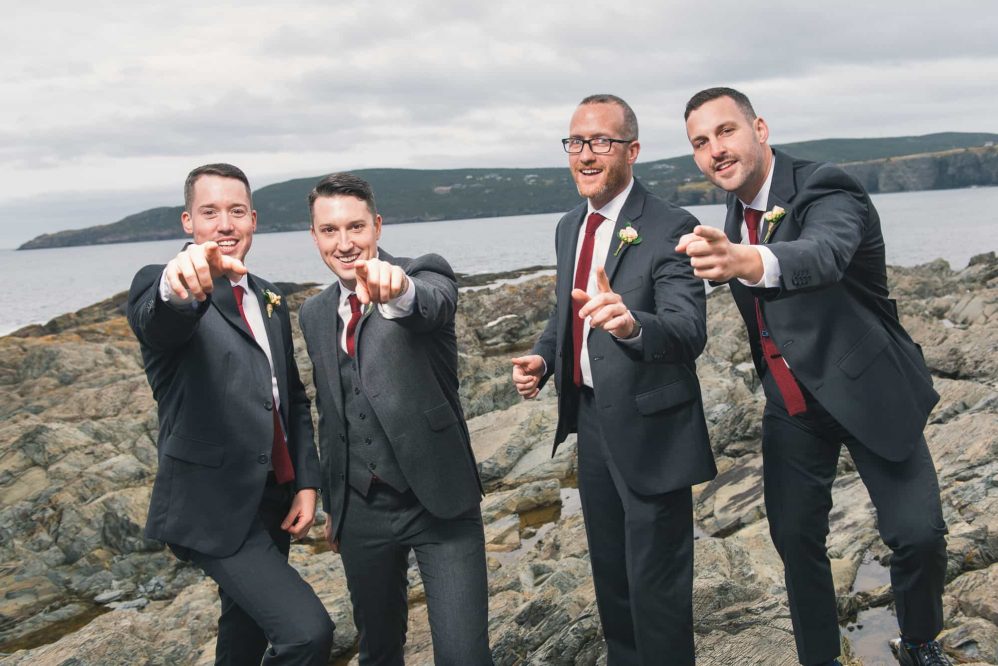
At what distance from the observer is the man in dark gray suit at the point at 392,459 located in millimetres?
4234

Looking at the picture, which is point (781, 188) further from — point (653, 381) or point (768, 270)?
point (653, 381)

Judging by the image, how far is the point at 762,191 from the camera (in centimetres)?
454

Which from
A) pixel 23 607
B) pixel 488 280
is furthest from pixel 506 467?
pixel 488 280

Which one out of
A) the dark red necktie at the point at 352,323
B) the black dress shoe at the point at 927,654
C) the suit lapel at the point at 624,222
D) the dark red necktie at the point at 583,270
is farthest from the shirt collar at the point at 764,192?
the black dress shoe at the point at 927,654

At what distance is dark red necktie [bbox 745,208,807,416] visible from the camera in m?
4.50

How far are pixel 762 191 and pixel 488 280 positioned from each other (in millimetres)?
46696

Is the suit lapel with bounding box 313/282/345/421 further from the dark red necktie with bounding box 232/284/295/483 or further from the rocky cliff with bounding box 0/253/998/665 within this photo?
the rocky cliff with bounding box 0/253/998/665

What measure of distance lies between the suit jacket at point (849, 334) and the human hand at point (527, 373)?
1.25m

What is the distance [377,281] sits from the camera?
356 cm

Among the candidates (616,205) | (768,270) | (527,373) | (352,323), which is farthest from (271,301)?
(768,270)

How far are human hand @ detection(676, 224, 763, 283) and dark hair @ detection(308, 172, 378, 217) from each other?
175 centimetres

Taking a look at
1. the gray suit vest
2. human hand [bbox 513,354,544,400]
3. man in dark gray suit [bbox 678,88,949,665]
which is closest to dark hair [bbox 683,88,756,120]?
man in dark gray suit [bbox 678,88,949,665]

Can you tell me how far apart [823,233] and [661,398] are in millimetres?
1147

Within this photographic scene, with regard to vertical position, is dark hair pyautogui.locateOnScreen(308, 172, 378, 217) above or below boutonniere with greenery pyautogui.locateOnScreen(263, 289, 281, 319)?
above
